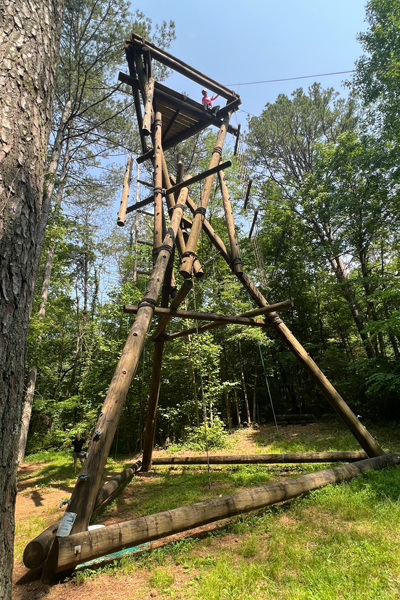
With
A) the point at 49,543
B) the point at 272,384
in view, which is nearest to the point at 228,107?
the point at 49,543

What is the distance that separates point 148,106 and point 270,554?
6121 mm

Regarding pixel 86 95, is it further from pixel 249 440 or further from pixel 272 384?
pixel 272 384

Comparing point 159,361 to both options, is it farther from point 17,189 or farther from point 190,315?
point 17,189

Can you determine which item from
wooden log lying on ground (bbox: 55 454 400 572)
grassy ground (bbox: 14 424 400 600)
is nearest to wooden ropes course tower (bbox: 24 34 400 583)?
wooden log lying on ground (bbox: 55 454 400 572)

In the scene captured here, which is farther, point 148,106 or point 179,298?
point 148,106

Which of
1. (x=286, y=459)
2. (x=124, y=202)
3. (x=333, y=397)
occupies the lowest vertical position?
(x=286, y=459)

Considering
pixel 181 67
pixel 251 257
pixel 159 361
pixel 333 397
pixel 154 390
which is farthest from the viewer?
pixel 251 257

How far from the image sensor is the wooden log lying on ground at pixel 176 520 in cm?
239

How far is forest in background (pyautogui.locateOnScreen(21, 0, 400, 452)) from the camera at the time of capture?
9.35 metres

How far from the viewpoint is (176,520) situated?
299cm

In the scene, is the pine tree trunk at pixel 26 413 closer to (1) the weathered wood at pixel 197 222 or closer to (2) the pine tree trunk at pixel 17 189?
(1) the weathered wood at pixel 197 222

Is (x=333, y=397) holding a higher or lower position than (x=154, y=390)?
lower

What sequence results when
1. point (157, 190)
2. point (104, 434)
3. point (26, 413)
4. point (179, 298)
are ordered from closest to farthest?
point (104, 434), point (179, 298), point (157, 190), point (26, 413)

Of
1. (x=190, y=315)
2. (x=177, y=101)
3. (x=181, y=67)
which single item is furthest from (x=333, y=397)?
(x=181, y=67)
